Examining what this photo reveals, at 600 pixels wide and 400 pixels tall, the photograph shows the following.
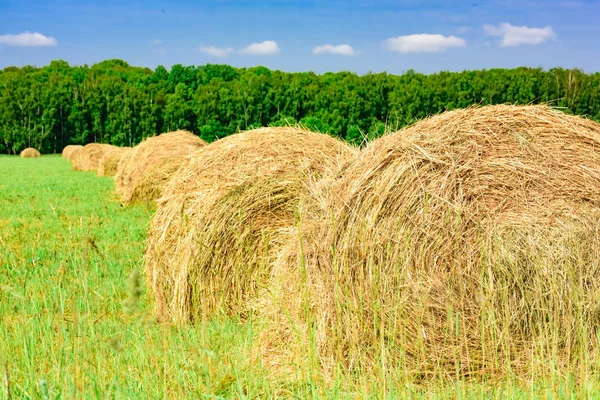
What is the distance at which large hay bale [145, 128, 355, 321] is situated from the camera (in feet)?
19.7

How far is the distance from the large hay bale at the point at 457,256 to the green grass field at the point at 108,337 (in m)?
0.26

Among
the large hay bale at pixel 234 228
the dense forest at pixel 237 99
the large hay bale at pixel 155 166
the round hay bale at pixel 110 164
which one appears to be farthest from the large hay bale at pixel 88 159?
the large hay bale at pixel 234 228

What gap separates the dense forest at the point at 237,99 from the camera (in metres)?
52.0

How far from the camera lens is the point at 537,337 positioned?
440 cm

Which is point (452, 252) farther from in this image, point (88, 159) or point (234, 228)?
point (88, 159)

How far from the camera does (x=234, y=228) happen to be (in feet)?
19.5

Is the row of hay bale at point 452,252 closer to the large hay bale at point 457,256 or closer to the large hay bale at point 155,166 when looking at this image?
the large hay bale at point 457,256

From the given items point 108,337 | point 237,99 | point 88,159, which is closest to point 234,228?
point 108,337

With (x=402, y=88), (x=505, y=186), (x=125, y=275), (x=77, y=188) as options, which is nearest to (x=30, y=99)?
(x=402, y=88)

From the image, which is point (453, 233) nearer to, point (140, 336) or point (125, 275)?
point (140, 336)

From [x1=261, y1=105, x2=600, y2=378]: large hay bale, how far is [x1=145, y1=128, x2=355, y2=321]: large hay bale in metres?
1.20

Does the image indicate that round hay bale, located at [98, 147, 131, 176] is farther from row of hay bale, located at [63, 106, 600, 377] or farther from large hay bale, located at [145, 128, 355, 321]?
row of hay bale, located at [63, 106, 600, 377]

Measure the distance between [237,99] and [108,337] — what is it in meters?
52.0

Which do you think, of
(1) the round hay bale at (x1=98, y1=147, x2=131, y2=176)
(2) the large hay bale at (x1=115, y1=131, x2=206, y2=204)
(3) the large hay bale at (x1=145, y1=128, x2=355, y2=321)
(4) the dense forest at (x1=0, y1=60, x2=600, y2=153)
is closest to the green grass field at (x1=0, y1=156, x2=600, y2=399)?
(3) the large hay bale at (x1=145, y1=128, x2=355, y2=321)
